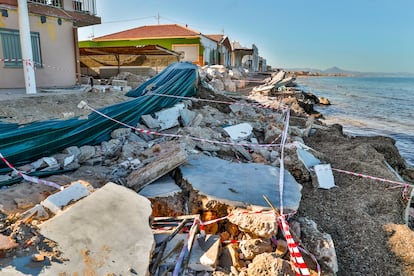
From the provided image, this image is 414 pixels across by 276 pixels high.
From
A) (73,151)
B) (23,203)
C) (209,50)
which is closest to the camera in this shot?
(23,203)

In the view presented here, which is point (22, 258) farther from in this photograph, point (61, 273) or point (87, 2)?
point (87, 2)

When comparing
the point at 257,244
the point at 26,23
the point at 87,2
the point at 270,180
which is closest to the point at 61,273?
the point at 257,244

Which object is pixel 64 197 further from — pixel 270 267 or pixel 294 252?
pixel 294 252

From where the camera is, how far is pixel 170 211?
13.6 ft

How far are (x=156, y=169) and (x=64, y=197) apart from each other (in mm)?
1398

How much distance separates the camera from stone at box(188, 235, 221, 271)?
311 centimetres

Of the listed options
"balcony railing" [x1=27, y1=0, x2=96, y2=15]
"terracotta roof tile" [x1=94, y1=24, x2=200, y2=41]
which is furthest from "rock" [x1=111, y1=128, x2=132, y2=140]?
"terracotta roof tile" [x1=94, y1=24, x2=200, y2=41]

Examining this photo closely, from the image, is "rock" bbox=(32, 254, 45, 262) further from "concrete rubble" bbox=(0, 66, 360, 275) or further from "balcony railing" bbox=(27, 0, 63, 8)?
"balcony railing" bbox=(27, 0, 63, 8)

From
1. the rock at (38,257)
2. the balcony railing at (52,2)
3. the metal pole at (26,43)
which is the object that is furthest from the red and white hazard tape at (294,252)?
the balcony railing at (52,2)

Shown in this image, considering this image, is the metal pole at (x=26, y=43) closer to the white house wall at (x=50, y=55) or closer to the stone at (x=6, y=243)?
the white house wall at (x=50, y=55)

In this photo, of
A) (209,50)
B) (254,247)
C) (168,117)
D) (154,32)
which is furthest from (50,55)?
(209,50)

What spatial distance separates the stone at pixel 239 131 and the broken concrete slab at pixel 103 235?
468cm

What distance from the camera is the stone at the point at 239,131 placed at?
26.4 ft

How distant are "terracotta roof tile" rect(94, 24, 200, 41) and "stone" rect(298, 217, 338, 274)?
25445mm
